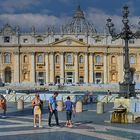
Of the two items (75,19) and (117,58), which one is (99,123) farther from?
(75,19)

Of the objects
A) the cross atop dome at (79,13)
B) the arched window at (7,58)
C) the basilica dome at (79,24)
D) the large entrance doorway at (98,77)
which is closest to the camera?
the arched window at (7,58)

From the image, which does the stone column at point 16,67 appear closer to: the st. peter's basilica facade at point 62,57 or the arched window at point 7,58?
the st. peter's basilica facade at point 62,57

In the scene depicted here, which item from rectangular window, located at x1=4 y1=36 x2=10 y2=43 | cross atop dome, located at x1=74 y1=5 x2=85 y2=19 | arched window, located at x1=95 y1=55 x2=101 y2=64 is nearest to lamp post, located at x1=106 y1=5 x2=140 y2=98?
arched window, located at x1=95 y1=55 x2=101 y2=64

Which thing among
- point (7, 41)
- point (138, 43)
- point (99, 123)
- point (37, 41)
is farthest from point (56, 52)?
point (99, 123)

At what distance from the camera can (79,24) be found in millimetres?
117750

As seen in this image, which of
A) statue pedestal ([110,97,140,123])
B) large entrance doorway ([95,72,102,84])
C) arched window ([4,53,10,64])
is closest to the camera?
statue pedestal ([110,97,140,123])

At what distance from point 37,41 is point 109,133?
9134cm

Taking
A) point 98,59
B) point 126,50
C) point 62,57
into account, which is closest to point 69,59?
point 62,57

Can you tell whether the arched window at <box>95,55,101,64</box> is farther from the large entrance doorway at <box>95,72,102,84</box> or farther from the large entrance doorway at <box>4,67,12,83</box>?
the large entrance doorway at <box>4,67,12,83</box>

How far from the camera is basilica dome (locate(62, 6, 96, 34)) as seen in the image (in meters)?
115

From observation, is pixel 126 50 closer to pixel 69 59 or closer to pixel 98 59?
pixel 69 59

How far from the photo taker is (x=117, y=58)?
354ft

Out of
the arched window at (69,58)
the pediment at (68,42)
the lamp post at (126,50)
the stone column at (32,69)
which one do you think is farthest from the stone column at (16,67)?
the lamp post at (126,50)

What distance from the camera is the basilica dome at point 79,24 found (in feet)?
377
